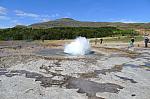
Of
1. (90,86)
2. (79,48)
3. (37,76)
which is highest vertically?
(79,48)

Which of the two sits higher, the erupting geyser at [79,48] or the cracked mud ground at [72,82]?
the erupting geyser at [79,48]

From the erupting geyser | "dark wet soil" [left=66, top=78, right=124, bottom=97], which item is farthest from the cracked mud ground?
the erupting geyser

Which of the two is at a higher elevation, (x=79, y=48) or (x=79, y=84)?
(x=79, y=48)

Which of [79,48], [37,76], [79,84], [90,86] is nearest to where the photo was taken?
Result: [90,86]

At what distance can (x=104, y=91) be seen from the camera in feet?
55.1

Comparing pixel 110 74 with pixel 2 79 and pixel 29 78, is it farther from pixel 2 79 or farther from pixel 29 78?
pixel 2 79

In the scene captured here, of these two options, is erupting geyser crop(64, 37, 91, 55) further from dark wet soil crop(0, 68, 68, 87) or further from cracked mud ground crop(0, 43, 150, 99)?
dark wet soil crop(0, 68, 68, 87)

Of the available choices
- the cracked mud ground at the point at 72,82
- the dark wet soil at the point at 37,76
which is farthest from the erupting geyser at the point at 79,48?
the dark wet soil at the point at 37,76

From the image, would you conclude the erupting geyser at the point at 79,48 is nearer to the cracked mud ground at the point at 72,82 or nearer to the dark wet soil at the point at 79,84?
the cracked mud ground at the point at 72,82

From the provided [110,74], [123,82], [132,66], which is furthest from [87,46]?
[123,82]

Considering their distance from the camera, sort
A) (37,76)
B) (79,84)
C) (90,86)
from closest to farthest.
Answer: (90,86)
(79,84)
(37,76)

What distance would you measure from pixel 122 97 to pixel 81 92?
2.00 m

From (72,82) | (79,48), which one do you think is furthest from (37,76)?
(79,48)

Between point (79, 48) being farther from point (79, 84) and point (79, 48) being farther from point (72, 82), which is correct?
point (79, 84)
